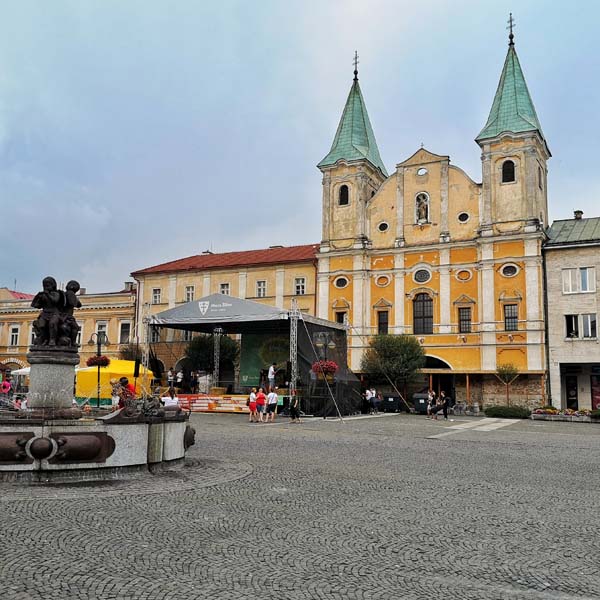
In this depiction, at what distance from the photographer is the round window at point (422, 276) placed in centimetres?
4272

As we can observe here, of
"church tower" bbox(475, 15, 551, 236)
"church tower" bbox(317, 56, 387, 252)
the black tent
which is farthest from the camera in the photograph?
"church tower" bbox(317, 56, 387, 252)

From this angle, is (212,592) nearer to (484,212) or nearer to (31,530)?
(31,530)

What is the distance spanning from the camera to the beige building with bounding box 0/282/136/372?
5359 cm

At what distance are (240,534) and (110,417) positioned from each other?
167 inches

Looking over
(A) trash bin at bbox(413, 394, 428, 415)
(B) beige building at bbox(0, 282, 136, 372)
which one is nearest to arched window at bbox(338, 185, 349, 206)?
(A) trash bin at bbox(413, 394, 428, 415)

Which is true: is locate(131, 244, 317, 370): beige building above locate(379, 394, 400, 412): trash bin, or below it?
above

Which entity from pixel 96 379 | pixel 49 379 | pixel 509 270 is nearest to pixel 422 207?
pixel 509 270

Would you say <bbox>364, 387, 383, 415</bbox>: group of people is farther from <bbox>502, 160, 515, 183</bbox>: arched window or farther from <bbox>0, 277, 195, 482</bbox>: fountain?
<bbox>0, 277, 195, 482</bbox>: fountain

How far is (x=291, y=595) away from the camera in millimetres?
5062

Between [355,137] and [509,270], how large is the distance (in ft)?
52.2

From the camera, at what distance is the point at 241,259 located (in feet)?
170

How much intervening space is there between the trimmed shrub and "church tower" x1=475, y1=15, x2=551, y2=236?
37.3 ft

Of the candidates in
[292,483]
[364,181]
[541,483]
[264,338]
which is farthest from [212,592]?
[364,181]

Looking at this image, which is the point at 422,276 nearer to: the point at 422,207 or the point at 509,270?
the point at 422,207
